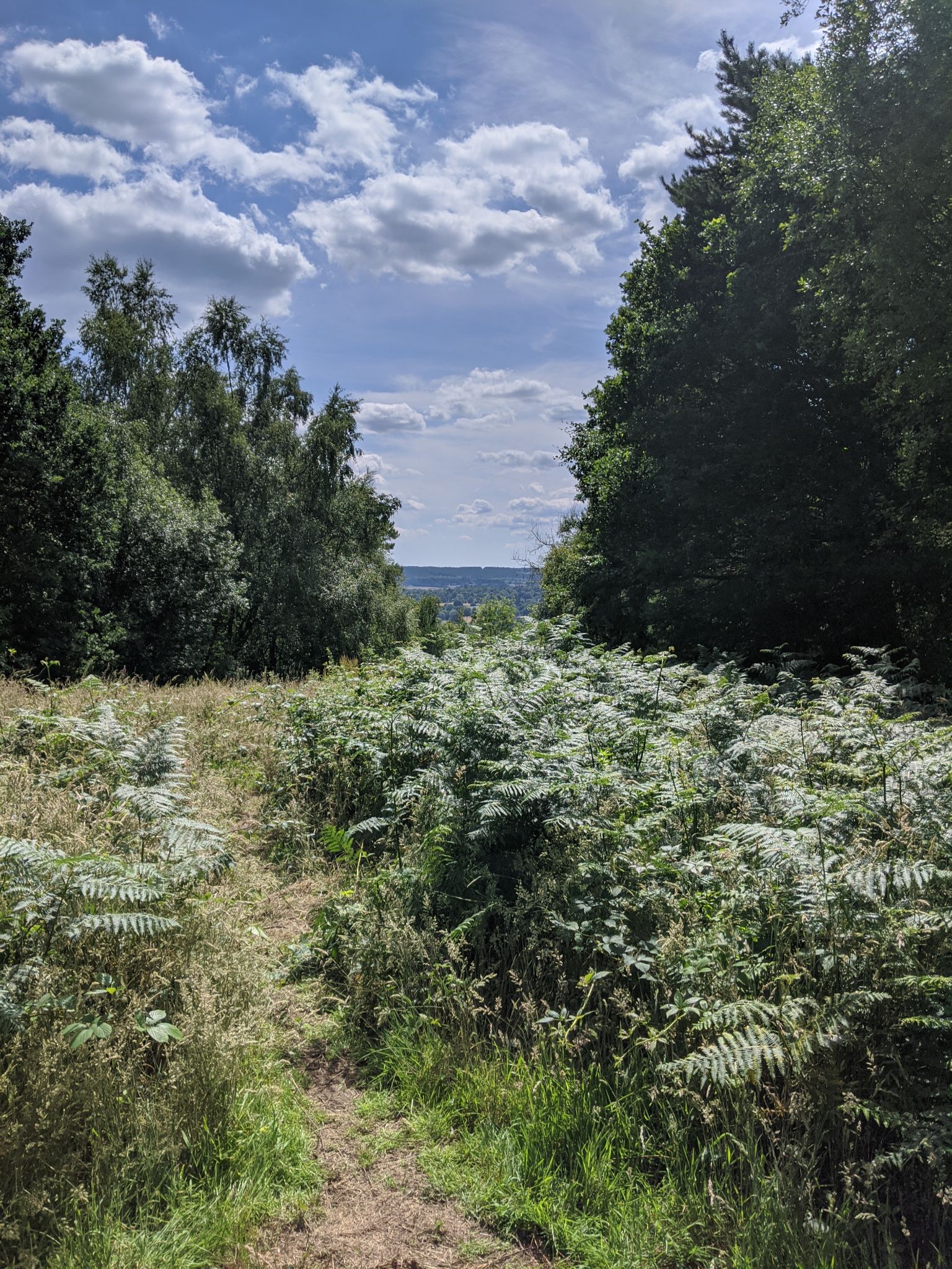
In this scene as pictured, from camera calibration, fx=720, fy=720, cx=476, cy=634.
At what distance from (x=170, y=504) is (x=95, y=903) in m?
25.4

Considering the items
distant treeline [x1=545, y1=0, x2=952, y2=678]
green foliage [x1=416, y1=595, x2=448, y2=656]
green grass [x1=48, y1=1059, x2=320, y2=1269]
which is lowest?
green grass [x1=48, y1=1059, x2=320, y2=1269]

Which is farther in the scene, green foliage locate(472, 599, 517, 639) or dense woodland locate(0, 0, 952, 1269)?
green foliage locate(472, 599, 517, 639)

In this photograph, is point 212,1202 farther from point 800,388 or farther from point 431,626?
point 431,626

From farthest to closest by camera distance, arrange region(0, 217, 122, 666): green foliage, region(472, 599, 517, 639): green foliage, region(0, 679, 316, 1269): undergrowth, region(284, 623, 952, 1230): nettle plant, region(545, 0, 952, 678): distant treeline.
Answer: region(472, 599, 517, 639): green foliage, region(0, 217, 122, 666): green foliage, region(545, 0, 952, 678): distant treeline, region(284, 623, 952, 1230): nettle plant, region(0, 679, 316, 1269): undergrowth

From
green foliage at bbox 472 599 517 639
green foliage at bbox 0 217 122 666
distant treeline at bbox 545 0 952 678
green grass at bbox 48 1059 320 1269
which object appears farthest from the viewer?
green foliage at bbox 472 599 517 639

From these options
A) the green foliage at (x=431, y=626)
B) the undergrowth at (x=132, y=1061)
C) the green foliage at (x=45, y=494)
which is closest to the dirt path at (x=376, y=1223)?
the undergrowth at (x=132, y=1061)

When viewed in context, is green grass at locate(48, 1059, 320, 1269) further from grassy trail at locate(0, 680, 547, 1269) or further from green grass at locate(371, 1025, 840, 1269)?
green grass at locate(371, 1025, 840, 1269)

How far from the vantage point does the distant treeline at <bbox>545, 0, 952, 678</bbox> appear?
950 cm

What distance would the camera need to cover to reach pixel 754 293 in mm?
15344

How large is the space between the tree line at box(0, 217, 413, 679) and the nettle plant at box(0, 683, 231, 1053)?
8.26m

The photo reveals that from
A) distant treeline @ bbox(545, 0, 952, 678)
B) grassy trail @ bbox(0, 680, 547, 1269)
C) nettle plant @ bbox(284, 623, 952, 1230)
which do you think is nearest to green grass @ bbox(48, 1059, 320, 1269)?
grassy trail @ bbox(0, 680, 547, 1269)

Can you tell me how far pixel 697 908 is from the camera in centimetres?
359

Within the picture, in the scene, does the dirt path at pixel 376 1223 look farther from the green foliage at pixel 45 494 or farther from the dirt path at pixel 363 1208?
the green foliage at pixel 45 494

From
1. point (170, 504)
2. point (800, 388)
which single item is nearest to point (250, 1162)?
point (800, 388)
